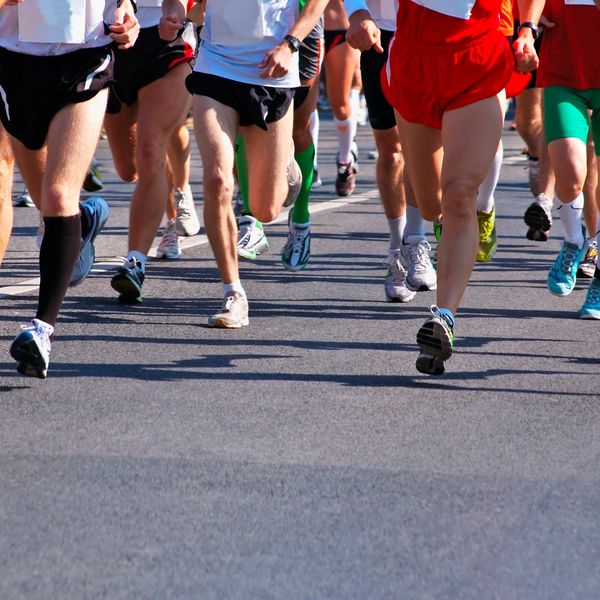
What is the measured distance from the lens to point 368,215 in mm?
11484

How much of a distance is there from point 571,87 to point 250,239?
2131 millimetres

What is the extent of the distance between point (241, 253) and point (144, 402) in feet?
10.0

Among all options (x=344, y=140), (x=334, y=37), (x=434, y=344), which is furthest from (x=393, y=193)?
(x=344, y=140)

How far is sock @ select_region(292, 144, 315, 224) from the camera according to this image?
8297 millimetres

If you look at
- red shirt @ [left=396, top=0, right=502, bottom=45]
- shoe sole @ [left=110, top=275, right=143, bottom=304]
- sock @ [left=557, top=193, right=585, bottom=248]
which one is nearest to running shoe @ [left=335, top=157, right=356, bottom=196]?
sock @ [left=557, top=193, right=585, bottom=248]

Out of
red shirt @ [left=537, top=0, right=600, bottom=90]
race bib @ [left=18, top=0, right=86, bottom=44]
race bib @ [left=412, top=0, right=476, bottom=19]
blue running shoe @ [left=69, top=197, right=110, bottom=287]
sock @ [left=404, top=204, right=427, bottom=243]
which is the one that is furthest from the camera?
sock @ [left=404, top=204, right=427, bottom=243]

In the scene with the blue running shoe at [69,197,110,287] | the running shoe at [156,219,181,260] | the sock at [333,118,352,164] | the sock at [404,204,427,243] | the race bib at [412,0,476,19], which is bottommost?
the sock at [333,118,352,164]

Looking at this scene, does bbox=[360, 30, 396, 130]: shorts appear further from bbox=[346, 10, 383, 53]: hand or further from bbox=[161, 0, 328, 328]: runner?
bbox=[161, 0, 328, 328]: runner

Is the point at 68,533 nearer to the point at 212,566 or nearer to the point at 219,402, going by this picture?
the point at 212,566

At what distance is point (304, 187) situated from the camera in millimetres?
8336

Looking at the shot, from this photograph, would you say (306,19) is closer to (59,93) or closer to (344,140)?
(59,93)

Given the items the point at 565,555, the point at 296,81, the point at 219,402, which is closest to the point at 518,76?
the point at 296,81

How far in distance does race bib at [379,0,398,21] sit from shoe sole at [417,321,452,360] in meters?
2.55

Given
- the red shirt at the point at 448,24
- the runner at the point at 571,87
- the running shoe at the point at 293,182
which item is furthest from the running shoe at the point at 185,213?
the red shirt at the point at 448,24
